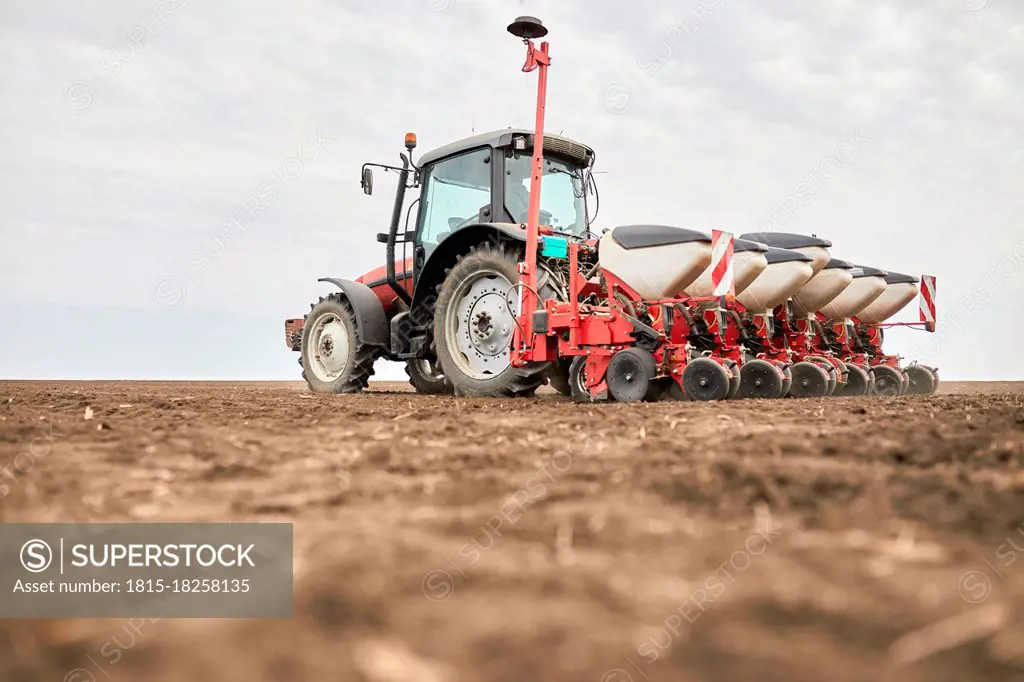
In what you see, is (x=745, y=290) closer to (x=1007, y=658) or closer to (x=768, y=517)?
(x=768, y=517)

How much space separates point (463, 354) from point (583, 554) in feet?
17.5

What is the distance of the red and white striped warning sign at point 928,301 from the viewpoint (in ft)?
26.4

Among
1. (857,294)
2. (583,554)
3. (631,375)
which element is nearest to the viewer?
(583,554)

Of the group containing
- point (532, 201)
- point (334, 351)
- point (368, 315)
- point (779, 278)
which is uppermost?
point (532, 201)

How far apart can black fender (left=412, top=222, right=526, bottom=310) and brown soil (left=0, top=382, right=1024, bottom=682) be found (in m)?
3.71

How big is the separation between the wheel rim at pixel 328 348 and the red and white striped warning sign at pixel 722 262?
4.03 metres

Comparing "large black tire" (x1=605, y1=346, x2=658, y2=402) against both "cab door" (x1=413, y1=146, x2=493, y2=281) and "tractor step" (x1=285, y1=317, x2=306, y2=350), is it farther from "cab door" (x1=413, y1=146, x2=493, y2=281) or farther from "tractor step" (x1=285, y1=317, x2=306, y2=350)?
"tractor step" (x1=285, y1=317, x2=306, y2=350)

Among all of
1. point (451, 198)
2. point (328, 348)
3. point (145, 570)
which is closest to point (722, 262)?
point (451, 198)

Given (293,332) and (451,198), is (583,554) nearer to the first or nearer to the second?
(451,198)

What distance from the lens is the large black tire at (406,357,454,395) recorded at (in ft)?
26.6

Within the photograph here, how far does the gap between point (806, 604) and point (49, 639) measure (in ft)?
3.41

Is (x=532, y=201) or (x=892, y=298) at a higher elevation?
(x=532, y=201)

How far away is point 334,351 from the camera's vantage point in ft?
27.2

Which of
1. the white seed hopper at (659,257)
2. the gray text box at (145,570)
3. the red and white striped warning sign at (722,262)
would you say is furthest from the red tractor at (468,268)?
the gray text box at (145,570)
